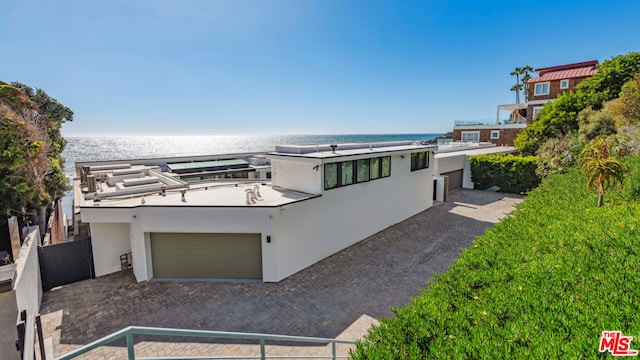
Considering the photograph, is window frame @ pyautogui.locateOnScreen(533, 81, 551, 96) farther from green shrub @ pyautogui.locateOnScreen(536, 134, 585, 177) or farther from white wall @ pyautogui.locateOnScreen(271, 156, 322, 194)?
white wall @ pyautogui.locateOnScreen(271, 156, 322, 194)

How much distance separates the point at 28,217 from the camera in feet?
50.4

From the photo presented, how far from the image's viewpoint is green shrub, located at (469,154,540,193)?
77.3 ft

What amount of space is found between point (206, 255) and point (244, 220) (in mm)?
2100

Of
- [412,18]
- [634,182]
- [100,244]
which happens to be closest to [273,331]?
[100,244]

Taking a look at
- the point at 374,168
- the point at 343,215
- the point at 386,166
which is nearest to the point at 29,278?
the point at 343,215

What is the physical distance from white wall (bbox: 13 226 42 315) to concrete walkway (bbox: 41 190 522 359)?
0.59 meters

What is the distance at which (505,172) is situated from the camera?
2456cm

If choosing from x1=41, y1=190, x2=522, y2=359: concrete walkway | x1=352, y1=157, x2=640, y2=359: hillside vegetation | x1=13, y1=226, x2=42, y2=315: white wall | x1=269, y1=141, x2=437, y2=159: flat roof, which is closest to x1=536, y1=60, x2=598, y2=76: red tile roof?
x1=269, y1=141, x2=437, y2=159: flat roof

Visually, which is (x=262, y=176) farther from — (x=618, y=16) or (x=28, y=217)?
(x=618, y=16)

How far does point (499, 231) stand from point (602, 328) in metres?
4.75

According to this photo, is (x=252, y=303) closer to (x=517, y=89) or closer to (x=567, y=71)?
(x=567, y=71)

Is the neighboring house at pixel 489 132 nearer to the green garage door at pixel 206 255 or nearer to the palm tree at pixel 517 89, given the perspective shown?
the palm tree at pixel 517 89

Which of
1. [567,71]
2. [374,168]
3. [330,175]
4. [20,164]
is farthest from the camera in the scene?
[567,71]

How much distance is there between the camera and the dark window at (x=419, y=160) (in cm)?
1794
